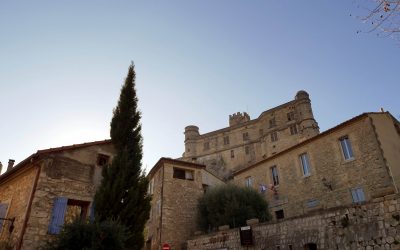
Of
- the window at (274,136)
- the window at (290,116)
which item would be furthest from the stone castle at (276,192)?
the window at (290,116)

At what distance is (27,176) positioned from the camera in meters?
13.1

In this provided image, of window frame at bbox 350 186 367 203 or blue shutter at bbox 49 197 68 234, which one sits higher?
window frame at bbox 350 186 367 203

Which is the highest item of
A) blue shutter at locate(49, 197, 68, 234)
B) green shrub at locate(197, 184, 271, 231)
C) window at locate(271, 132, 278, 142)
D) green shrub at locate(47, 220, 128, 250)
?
window at locate(271, 132, 278, 142)

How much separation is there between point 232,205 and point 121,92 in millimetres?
9715

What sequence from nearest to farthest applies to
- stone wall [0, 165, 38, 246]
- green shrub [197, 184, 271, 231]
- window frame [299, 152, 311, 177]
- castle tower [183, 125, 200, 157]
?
1. stone wall [0, 165, 38, 246]
2. green shrub [197, 184, 271, 231]
3. window frame [299, 152, 311, 177]
4. castle tower [183, 125, 200, 157]

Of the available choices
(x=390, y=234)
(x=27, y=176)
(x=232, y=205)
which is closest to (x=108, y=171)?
(x=27, y=176)

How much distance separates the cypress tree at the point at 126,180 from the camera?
1188 cm

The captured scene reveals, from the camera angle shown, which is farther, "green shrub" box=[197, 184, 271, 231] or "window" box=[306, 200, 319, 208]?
"green shrub" box=[197, 184, 271, 231]

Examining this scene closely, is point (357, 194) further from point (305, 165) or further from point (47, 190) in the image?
point (47, 190)

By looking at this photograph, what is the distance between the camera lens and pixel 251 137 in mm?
56969

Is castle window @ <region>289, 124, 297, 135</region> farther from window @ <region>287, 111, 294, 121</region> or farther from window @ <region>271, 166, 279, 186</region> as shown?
window @ <region>271, 166, 279, 186</region>

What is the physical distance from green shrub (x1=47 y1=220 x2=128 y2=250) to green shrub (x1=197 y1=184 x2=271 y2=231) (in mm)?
9996

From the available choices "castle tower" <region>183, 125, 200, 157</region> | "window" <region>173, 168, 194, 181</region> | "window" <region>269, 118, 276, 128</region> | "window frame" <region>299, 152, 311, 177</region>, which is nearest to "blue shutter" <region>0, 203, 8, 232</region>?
"window" <region>173, 168, 194, 181</region>

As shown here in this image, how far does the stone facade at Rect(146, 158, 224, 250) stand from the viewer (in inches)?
794
